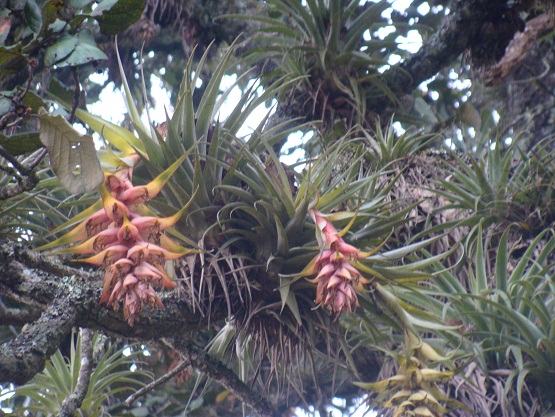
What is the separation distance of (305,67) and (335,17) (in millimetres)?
254

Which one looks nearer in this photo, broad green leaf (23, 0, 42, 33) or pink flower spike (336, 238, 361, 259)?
broad green leaf (23, 0, 42, 33)

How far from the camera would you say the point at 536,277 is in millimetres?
2281

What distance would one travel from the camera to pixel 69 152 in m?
1.30

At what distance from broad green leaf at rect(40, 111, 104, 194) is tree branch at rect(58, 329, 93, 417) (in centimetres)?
95

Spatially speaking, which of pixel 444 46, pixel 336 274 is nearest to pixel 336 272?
pixel 336 274

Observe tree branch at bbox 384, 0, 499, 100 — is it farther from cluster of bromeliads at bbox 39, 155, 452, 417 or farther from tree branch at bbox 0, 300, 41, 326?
tree branch at bbox 0, 300, 41, 326

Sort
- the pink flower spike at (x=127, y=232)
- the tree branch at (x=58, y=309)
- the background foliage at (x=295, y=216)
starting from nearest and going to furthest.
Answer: the pink flower spike at (x=127, y=232)
the tree branch at (x=58, y=309)
the background foliage at (x=295, y=216)

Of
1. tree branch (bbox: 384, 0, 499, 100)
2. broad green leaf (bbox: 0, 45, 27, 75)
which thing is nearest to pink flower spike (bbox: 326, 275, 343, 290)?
broad green leaf (bbox: 0, 45, 27, 75)

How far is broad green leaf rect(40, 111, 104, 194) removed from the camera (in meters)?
1.29

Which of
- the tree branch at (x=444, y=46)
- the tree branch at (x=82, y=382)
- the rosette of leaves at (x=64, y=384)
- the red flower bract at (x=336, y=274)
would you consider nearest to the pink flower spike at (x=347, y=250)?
the red flower bract at (x=336, y=274)

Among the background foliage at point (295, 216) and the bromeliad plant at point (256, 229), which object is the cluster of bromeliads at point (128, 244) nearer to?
the background foliage at point (295, 216)

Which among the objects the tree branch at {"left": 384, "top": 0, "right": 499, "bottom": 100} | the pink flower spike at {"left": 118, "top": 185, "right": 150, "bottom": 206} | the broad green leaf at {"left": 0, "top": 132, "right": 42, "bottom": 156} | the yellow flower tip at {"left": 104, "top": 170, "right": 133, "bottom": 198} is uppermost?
the tree branch at {"left": 384, "top": 0, "right": 499, "bottom": 100}

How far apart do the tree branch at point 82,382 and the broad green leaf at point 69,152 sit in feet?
3.12

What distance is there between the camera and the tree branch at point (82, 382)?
1.99 metres
